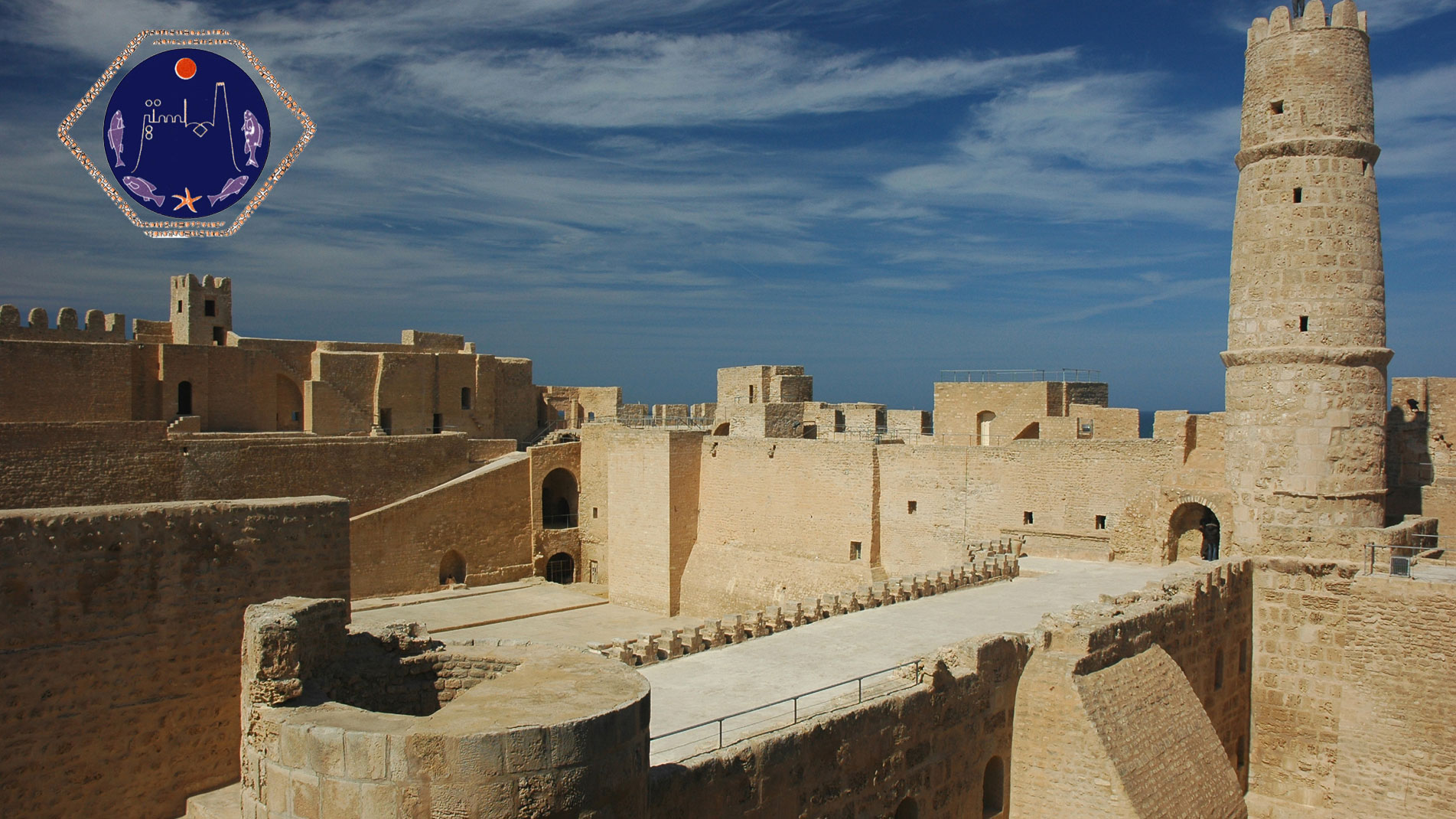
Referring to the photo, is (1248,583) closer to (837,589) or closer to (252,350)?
(837,589)

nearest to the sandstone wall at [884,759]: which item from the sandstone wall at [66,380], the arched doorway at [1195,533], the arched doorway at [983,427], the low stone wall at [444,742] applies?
the low stone wall at [444,742]

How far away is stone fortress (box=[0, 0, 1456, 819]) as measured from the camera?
7.02 meters

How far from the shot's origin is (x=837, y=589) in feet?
65.9

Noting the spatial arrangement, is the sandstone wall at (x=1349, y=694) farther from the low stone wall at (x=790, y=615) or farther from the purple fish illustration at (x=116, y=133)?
the purple fish illustration at (x=116, y=133)

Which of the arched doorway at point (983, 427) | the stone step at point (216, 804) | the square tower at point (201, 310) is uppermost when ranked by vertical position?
the square tower at point (201, 310)

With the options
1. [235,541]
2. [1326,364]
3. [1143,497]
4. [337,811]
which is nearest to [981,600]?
[1143,497]

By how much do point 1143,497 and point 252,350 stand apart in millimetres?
22586

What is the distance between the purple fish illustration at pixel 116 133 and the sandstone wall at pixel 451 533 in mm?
10270

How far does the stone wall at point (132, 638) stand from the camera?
890cm

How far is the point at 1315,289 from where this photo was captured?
1474cm

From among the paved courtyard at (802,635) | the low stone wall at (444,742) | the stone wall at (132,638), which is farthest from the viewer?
the paved courtyard at (802,635)

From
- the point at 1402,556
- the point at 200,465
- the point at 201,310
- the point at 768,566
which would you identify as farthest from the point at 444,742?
the point at 201,310

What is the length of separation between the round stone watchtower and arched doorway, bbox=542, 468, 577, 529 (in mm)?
17333

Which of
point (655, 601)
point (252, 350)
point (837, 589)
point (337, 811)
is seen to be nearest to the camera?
point (337, 811)
